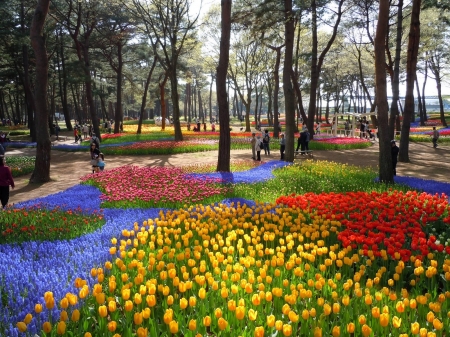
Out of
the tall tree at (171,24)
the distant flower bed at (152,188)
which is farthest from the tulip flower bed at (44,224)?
the tall tree at (171,24)

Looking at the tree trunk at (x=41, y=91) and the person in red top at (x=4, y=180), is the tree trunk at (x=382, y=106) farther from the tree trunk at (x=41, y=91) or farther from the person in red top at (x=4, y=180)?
the tree trunk at (x=41, y=91)

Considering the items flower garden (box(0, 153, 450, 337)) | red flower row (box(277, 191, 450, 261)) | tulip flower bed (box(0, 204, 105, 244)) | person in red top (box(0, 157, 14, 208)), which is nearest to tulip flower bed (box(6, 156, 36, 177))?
flower garden (box(0, 153, 450, 337))

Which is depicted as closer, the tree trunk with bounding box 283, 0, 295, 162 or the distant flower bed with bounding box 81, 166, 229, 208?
the distant flower bed with bounding box 81, 166, 229, 208

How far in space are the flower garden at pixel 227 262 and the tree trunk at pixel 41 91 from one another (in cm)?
359

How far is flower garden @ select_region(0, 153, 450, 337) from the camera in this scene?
304 centimetres

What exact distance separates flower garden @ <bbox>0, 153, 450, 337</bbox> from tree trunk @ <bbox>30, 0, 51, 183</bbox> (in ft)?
11.8

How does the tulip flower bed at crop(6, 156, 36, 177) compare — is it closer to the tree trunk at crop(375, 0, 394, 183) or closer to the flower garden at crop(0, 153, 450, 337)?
the flower garden at crop(0, 153, 450, 337)

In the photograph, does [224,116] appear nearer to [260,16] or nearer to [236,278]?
[260,16]

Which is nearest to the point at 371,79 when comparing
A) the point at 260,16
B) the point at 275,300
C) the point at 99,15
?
the point at 99,15

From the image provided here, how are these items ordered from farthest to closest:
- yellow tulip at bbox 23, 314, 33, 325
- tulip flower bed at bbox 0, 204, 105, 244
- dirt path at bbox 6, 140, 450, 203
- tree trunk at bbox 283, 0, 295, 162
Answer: tree trunk at bbox 283, 0, 295, 162 → dirt path at bbox 6, 140, 450, 203 → tulip flower bed at bbox 0, 204, 105, 244 → yellow tulip at bbox 23, 314, 33, 325

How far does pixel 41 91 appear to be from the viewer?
13.4 metres

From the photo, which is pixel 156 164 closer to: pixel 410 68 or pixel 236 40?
pixel 410 68

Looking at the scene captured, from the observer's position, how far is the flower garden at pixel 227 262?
9.99 feet

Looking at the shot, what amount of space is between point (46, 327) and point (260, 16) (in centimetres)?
1621
